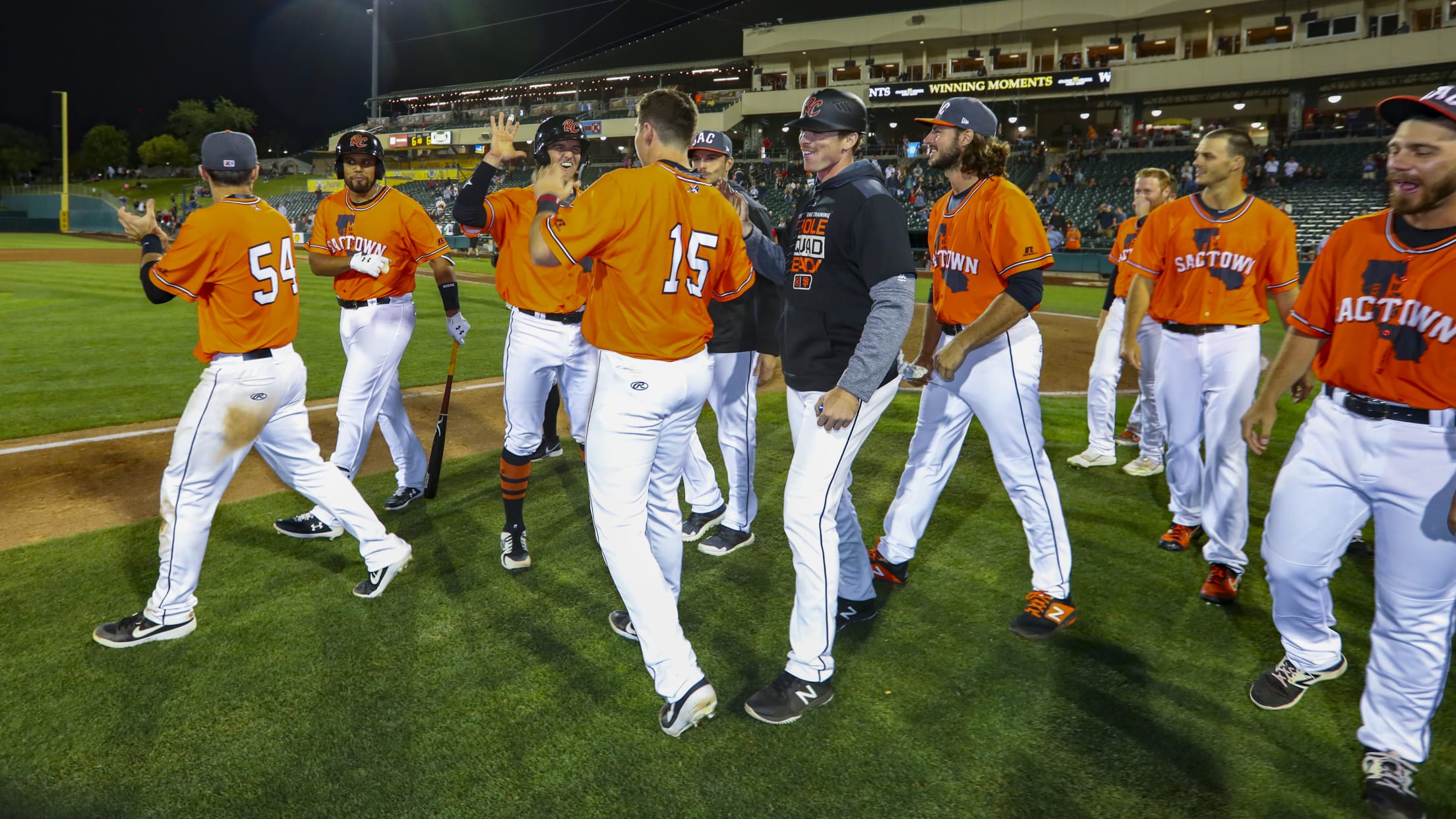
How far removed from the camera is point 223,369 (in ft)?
12.6

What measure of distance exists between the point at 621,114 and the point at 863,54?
15.7 metres

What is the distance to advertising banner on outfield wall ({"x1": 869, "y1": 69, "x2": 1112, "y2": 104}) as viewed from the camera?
38781 mm

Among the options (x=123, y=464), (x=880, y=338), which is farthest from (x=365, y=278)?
(x=880, y=338)

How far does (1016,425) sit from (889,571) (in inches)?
42.5

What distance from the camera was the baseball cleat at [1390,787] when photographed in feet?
8.70

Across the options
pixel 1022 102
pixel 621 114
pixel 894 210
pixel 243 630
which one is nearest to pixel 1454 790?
pixel 894 210

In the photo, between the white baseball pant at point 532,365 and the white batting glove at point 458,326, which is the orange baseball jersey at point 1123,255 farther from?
the white batting glove at point 458,326

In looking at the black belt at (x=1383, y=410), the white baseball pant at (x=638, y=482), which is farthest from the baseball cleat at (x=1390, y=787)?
the white baseball pant at (x=638, y=482)

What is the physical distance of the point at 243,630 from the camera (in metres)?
3.81

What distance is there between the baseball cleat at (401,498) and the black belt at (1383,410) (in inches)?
202

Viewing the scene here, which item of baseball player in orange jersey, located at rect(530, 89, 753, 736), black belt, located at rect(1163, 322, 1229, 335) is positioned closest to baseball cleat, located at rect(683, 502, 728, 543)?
baseball player in orange jersey, located at rect(530, 89, 753, 736)

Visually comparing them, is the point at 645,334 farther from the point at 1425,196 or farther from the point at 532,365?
the point at 1425,196

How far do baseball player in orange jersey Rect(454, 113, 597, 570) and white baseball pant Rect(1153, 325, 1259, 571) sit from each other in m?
3.26

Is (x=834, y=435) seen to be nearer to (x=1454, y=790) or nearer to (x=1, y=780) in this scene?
(x=1454, y=790)
